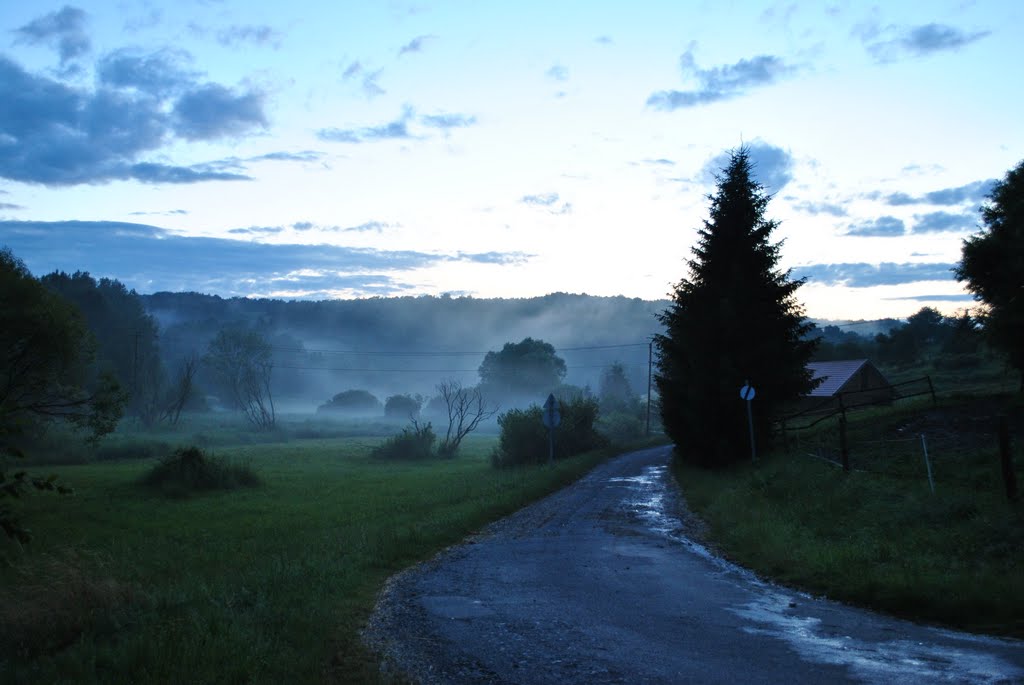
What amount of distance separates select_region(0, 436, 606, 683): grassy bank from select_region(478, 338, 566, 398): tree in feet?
361

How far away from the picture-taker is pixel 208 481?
3609 centimetres

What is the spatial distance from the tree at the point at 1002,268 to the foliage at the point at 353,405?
407 ft

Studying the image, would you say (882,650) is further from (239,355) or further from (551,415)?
(239,355)

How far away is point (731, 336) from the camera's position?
110ft

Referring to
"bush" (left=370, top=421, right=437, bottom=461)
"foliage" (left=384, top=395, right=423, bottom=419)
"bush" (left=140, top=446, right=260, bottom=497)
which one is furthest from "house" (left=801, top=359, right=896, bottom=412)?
"foliage" (left=384, top=395, right=423, bottom=419)

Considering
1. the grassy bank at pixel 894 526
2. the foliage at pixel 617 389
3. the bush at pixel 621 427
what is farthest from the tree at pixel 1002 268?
the foliage at pixel 617 389

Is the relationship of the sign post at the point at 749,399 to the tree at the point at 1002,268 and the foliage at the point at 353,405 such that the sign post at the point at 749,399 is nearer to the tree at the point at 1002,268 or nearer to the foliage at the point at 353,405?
the tree at the point at 1002,268

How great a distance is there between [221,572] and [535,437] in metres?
31.8

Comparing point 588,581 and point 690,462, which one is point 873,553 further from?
point 690,462

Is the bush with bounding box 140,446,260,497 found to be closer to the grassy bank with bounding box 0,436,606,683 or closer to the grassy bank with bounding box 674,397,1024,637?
the grassy bank with bounding box 0,436,606,683

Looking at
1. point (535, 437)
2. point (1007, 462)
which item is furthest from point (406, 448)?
point (1007, 462)

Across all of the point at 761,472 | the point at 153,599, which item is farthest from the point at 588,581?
the point at 761,472

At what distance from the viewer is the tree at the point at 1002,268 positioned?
31.1 metres

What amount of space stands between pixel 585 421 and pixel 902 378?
30735 millimetres
